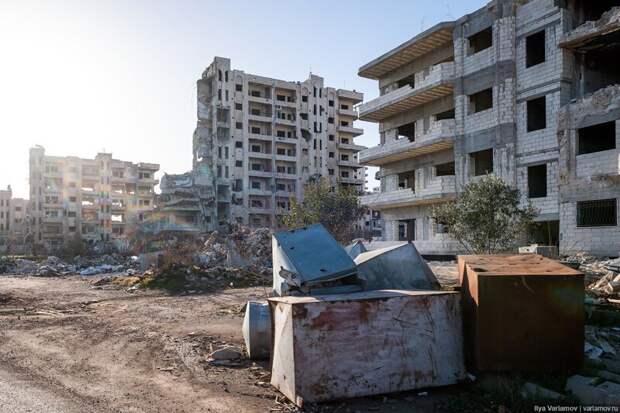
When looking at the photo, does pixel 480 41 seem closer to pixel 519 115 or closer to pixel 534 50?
pixel 534 50

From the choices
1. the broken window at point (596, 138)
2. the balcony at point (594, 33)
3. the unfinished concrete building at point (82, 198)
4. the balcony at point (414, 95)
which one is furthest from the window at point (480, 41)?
the unfinished concrete building at point (82, 198)

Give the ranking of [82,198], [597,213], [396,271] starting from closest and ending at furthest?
[396,271]
[597,213]
[82,198]

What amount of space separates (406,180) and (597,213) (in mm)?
14390

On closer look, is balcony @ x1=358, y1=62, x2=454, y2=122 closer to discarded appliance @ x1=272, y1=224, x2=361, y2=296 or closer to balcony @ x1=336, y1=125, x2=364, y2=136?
discarded appliance @ x1=272, y1=224, x2=361, y2=296

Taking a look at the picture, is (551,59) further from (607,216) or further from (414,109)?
(414,109)

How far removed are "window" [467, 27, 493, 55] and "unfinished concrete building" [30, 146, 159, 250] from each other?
53730 millimetres

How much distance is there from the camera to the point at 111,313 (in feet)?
41.7

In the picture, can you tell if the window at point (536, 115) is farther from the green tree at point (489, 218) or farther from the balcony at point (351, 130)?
the balcony at point (351, 130)

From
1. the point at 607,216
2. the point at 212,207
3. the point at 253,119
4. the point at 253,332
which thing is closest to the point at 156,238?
the point at 212,207

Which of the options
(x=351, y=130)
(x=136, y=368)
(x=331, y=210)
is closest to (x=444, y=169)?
(x=331, y=210)

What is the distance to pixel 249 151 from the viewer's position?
192 ft

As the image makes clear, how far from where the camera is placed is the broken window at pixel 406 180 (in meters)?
31.9

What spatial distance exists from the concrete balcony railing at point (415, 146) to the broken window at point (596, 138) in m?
7.25

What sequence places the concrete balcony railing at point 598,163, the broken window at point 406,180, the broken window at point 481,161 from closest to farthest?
1. the concrete balcony railing at point 598,163
2. the broken window at point 481,161
3. the broken window at point 406,180
